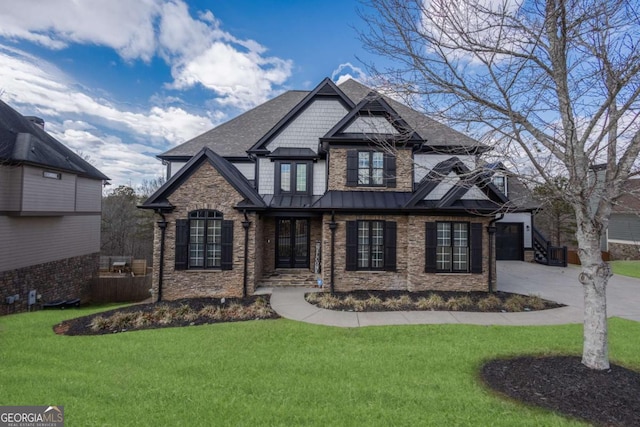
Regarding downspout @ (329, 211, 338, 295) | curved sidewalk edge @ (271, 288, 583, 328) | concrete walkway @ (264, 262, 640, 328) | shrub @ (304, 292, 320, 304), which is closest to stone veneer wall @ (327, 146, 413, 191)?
downspout @ (329, 211, 338, 295)

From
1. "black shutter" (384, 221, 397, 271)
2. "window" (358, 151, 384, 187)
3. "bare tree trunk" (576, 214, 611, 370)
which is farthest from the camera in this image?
"window" (358, 151, 384, 187)

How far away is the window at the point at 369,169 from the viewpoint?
38.2ft

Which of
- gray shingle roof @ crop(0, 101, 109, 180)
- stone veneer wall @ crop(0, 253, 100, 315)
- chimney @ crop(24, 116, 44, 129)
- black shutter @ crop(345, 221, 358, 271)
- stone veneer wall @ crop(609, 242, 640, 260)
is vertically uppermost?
chimney @ crop(24, 116, 44, 129)

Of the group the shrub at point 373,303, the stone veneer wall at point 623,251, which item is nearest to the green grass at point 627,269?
the stone veneer wall at point 623,251

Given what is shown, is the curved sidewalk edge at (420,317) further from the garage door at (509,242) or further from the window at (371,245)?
the garage door at (509,242)

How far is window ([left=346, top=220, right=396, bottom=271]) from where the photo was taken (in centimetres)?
1116

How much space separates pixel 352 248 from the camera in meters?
11.2

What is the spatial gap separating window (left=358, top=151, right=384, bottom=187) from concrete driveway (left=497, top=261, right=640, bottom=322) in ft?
21.0

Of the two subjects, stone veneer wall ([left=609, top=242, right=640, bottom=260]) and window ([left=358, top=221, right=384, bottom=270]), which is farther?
stone veneer wall ([left=609, top=242, right=640, bottom=260])

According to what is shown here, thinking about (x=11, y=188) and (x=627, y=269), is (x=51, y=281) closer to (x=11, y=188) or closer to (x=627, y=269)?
(x=11, y=188)

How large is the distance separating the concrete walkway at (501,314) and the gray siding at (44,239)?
464 inches

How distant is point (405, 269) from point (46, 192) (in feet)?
55.7

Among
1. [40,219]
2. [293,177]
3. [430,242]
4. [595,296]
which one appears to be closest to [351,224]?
[430,242]

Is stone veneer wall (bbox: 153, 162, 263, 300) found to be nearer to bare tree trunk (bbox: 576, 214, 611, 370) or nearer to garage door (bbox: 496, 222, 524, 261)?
bare tree trunk (bbox: 576, 214, 611, 370)
